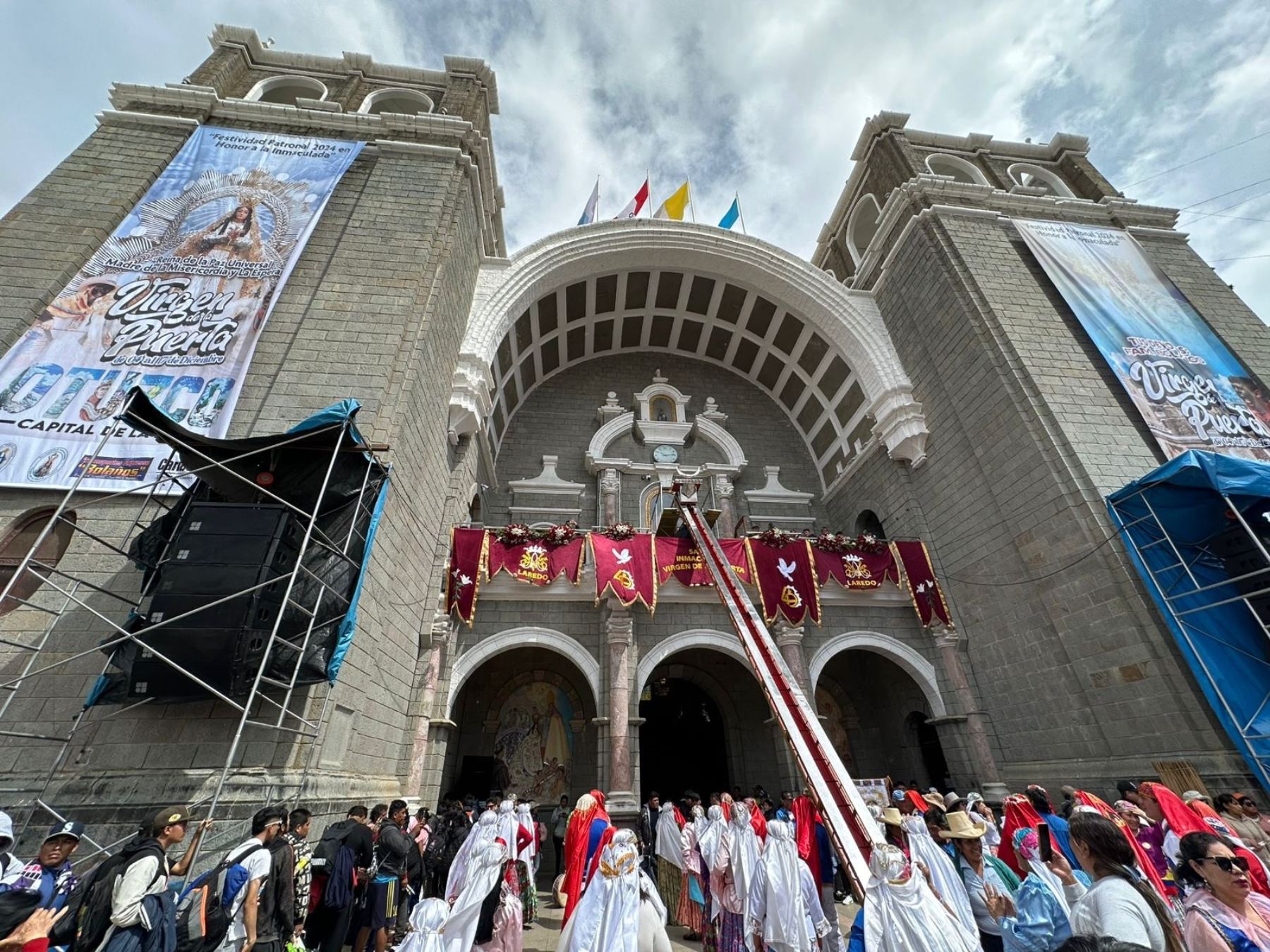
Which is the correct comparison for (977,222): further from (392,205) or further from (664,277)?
(392,205)

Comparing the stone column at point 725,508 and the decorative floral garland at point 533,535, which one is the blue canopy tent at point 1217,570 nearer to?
the stone column at point 725,508

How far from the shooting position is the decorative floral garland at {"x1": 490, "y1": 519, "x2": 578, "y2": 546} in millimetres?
9930

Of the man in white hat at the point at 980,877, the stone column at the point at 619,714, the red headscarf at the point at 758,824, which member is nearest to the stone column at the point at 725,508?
the stone column at the point at 619,714

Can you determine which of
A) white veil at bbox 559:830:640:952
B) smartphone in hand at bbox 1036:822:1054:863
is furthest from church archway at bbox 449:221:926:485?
smartphone in hand at bbox 1036:822:1054:863

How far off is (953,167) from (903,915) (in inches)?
713

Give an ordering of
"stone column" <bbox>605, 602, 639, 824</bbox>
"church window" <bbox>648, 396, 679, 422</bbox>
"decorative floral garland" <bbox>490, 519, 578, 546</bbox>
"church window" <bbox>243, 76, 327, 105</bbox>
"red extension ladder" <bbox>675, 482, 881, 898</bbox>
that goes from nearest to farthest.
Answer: "red extension ladder" <bbox>675, 482, 881, 898</bbox>
"stone column" <bbox>605, 602, 639, 824</bbox>
"decorative floral garland" <bbox>490, 519, 578, 546</bbox>
"church window" <bbox>243, 76, 327, 105</bbox>
"church window" <bbox>648, 396, 679, 422</bbox>

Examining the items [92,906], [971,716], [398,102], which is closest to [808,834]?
[971,716]

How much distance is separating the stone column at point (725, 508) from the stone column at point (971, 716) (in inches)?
202

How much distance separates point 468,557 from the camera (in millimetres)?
9625

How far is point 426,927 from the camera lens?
10.8ft

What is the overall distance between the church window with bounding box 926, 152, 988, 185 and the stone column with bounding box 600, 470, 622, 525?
11964mm

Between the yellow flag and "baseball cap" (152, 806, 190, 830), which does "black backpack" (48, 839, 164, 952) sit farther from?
the yellow flag

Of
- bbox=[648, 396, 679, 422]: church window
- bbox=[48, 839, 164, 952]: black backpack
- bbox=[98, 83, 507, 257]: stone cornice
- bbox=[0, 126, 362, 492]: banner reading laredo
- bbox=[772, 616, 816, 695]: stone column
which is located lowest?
bbox=[48, 839, 164, 952]: black backpack

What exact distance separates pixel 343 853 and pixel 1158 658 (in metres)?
9.91
